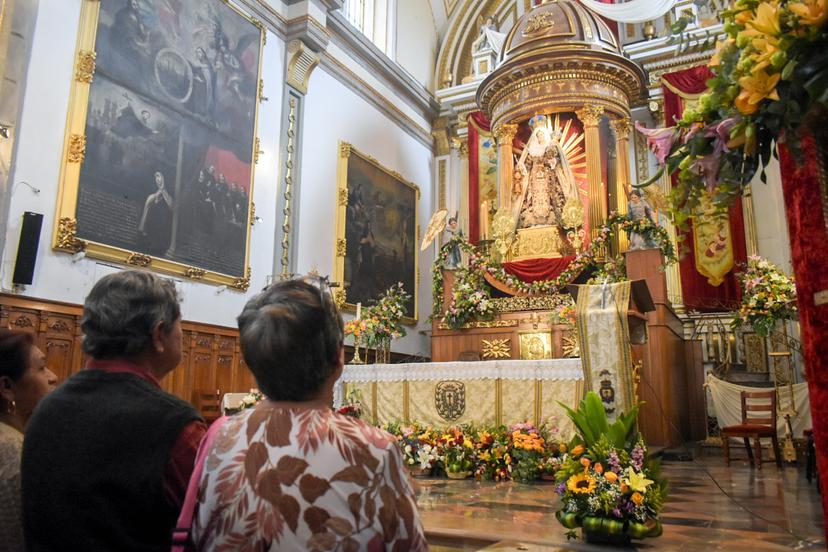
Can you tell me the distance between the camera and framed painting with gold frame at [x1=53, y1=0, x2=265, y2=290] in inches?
293

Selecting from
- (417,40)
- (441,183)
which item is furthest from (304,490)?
(417,40)

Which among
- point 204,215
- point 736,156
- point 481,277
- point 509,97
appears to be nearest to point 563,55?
point 509,97

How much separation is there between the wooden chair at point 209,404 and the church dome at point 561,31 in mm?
7217

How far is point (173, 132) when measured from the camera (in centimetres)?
860

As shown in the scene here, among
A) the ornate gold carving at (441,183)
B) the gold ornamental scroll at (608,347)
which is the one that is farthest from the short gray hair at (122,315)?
the ornate gold carving at (441,183)

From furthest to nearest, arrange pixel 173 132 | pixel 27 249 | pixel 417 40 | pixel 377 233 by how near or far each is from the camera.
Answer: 1. pixel 417 40
2. pixel 377 233
3. pixel 173 132
4. pixel 27 249

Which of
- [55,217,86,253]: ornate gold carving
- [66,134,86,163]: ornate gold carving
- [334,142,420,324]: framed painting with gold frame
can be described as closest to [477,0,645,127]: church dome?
[334,142,420,324]: framed painting with gold frame

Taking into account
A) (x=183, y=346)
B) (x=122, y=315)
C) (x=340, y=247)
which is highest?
(x=340, y=247)

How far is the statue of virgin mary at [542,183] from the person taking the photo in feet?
35.1

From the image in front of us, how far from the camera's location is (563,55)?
411 inches

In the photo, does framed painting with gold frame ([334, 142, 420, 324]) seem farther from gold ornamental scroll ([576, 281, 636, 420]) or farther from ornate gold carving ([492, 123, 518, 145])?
gold ornamental scroll ([576, 281, 636, 420])

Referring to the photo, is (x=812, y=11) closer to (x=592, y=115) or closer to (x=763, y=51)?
(x=763, y=51)

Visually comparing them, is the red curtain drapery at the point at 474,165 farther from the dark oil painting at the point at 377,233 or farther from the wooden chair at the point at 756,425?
the wooden chair at the point at 756,425

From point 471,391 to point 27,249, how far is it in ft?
15.9
